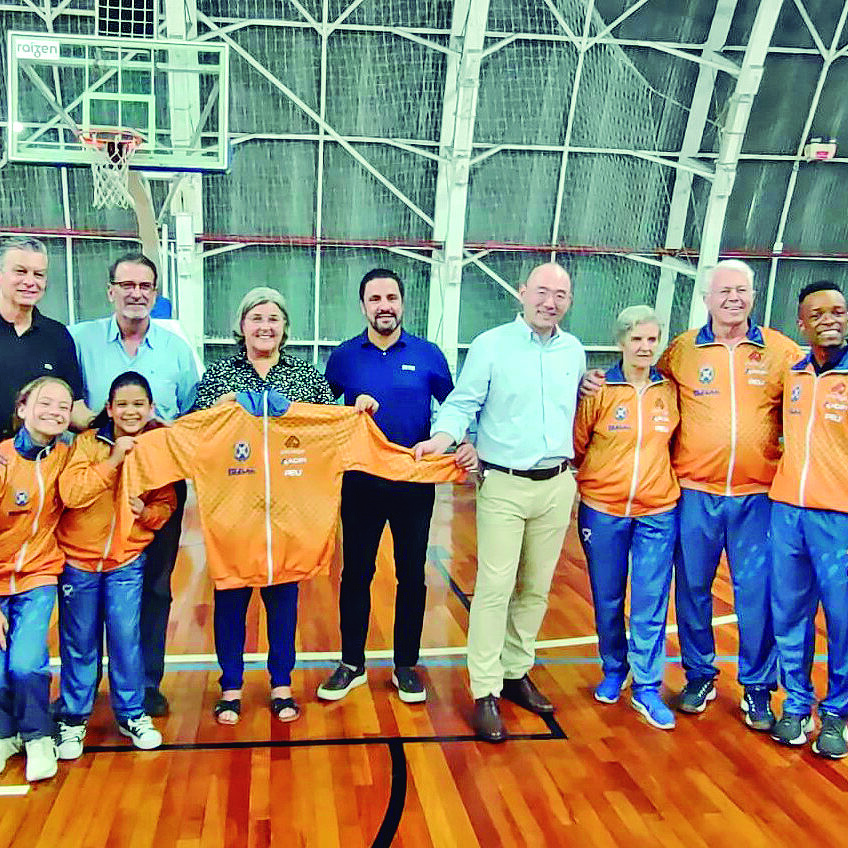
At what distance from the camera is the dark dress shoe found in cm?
339

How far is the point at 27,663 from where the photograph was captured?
9.96ft

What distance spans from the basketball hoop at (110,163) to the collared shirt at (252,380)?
12.4 ft

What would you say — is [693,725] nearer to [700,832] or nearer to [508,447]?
[700,832]

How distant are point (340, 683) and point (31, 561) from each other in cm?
154

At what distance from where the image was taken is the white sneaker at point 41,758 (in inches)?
119

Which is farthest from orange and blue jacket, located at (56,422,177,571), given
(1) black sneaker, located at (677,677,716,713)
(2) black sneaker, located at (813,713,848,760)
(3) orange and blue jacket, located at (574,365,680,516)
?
(2) black sneaker, located at (813,713,848,760)

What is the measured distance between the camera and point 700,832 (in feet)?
9.33

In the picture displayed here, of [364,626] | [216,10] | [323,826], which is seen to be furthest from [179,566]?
[216,10]

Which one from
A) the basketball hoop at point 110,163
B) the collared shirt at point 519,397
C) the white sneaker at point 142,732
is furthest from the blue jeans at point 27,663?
the basketball hoop at point 110,163

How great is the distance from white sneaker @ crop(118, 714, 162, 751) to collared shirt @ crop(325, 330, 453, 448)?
5.32 ft

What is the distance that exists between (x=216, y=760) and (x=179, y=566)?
2.86 metres

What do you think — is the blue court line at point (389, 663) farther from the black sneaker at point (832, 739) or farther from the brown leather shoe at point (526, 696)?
the black sneaker at point (832, 739)

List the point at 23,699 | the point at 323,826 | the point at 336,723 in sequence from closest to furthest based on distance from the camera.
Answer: the point at 323,826
the point at 23,699
the point at 336,723

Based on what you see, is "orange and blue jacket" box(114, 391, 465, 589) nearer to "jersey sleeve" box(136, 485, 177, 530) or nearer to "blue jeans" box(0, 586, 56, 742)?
"jersey sleeve" box(136, 485, 177, 530)
